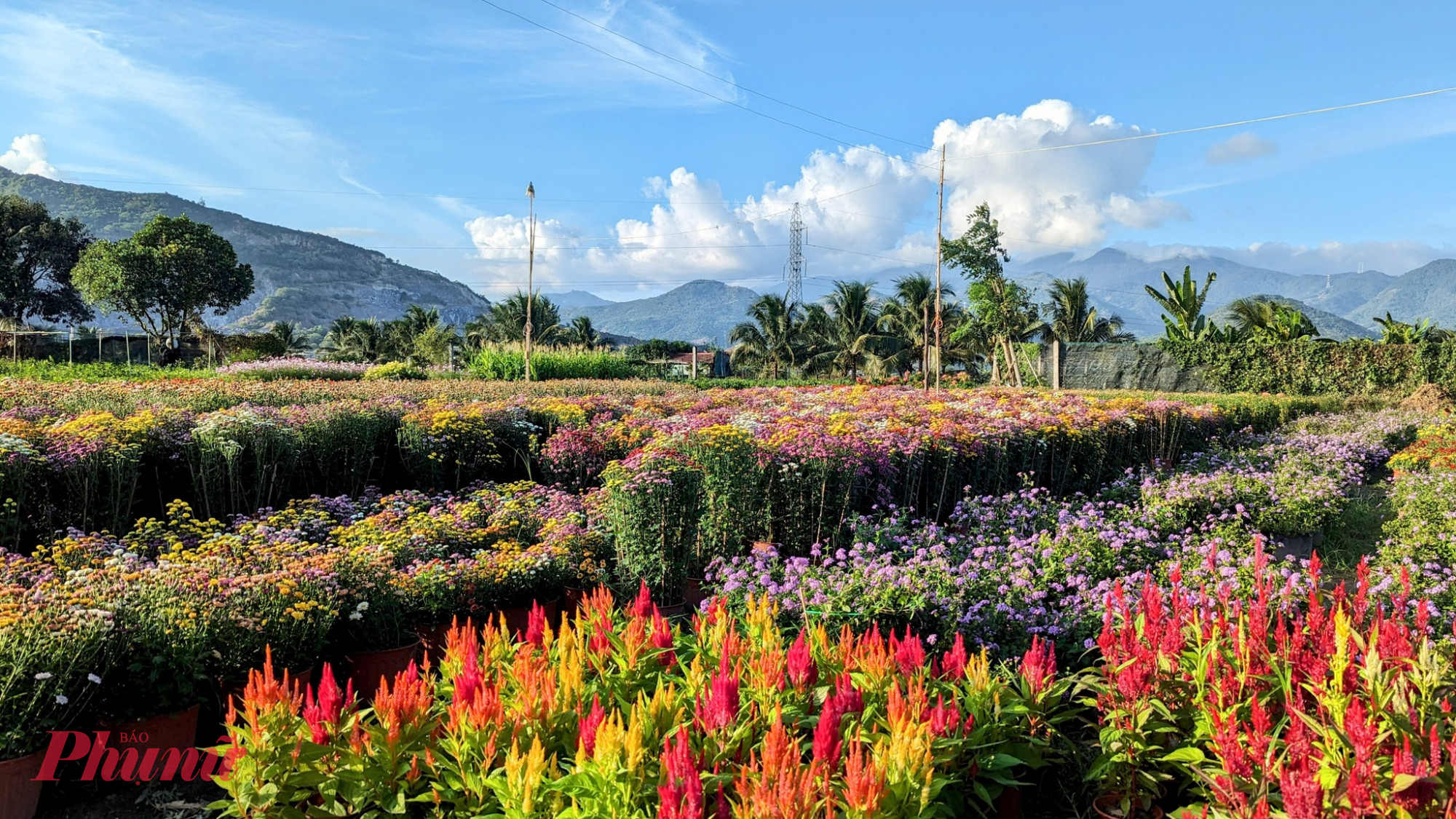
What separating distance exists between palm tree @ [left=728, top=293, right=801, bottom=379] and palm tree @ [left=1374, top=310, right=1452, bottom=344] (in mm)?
20987

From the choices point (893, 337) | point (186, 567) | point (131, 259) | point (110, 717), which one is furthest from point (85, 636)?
point (131, 259)

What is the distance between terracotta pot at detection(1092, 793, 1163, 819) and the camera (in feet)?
7.73

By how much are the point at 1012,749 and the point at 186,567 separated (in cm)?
344

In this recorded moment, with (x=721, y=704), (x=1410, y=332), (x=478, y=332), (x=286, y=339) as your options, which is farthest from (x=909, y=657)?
(x=478, y=332)

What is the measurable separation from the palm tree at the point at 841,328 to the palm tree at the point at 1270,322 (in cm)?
1372

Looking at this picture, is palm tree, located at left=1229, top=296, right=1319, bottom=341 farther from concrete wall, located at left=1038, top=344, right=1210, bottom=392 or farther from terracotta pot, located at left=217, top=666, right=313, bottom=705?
terracotta pot, located at left=217, top=666, right=313, bottom=705

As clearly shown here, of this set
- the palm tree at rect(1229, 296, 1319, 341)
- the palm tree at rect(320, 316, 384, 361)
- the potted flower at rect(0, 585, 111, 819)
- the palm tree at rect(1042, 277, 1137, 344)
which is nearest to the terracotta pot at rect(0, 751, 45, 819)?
the potted flower at rect(0, 585, 111, 819)

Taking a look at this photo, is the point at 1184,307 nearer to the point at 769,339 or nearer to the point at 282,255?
the point at 769,339

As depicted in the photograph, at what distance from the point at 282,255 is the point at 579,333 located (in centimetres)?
16103

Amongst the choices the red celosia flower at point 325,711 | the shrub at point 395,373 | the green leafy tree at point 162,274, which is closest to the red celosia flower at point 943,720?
the red celosia flower at point 325,711

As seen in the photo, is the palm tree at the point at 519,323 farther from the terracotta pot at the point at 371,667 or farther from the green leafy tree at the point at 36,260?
the terracotta pot at the point at 371,667

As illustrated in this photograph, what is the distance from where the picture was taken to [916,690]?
2127 millimetres

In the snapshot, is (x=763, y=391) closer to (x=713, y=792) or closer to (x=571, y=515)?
Answer: (x=571, y=515)

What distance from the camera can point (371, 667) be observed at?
364 centimetres
